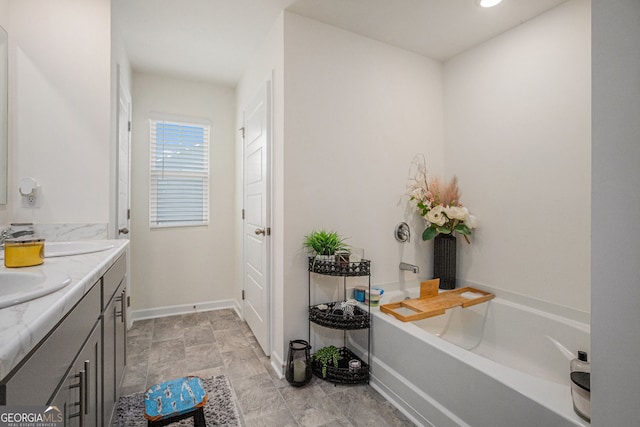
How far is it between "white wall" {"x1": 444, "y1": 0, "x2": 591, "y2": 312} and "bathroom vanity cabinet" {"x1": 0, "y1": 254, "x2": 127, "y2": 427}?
247cm

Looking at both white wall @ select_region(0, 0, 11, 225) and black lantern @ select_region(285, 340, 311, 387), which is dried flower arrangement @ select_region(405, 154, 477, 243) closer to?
black lantern @ select_region(285, 340, 311, 387)

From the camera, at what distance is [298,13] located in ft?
7.00

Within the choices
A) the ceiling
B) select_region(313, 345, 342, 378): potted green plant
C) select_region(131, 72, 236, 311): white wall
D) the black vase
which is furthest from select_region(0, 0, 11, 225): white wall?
the black vase

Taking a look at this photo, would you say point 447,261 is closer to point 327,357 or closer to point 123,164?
point 327,357

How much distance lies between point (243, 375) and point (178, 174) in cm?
220

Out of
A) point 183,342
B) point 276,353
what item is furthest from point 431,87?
point 183,342

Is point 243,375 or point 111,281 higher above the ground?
point 111,281

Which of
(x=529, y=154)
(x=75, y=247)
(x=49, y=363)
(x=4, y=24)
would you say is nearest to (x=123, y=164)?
(x=4, y=24)

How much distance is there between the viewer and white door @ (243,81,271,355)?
2371 mm

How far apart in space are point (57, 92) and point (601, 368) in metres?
2.73

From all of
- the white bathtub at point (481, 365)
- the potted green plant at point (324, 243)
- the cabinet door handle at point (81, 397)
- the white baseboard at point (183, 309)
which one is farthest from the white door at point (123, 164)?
the white bathtub at point (481, 365)

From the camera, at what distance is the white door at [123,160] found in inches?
95.3

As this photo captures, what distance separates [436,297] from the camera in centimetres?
227

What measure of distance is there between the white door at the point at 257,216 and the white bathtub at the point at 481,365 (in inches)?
36.2
